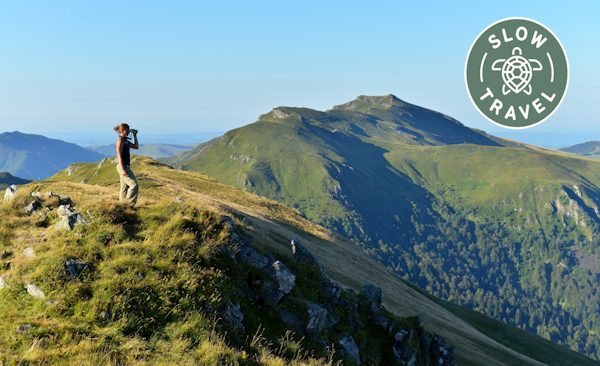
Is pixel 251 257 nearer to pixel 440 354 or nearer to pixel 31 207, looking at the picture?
pixel 31 207

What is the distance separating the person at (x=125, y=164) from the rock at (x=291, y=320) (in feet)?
32.1

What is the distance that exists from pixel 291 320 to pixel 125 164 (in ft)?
40.4

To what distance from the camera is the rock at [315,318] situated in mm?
15203

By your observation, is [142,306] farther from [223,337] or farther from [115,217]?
[115,217]

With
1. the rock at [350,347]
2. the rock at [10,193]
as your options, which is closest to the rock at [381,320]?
the rock at [350,347]

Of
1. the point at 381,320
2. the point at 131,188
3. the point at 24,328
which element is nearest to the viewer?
the point at 24,328

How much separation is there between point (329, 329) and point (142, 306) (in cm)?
978

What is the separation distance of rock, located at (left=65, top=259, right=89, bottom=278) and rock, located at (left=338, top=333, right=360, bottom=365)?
40.7 ft

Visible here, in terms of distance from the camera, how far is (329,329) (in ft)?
54.2

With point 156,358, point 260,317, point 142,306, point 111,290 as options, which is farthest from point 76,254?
point 260,317

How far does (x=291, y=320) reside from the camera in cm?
1474

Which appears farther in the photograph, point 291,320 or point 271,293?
point 271,293

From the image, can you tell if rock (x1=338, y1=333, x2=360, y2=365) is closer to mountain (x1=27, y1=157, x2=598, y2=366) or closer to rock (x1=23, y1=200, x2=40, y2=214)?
mountain (x1=27, y1=157, x2=598, y2=366)

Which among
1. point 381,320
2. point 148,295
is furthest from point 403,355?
point 148,295
